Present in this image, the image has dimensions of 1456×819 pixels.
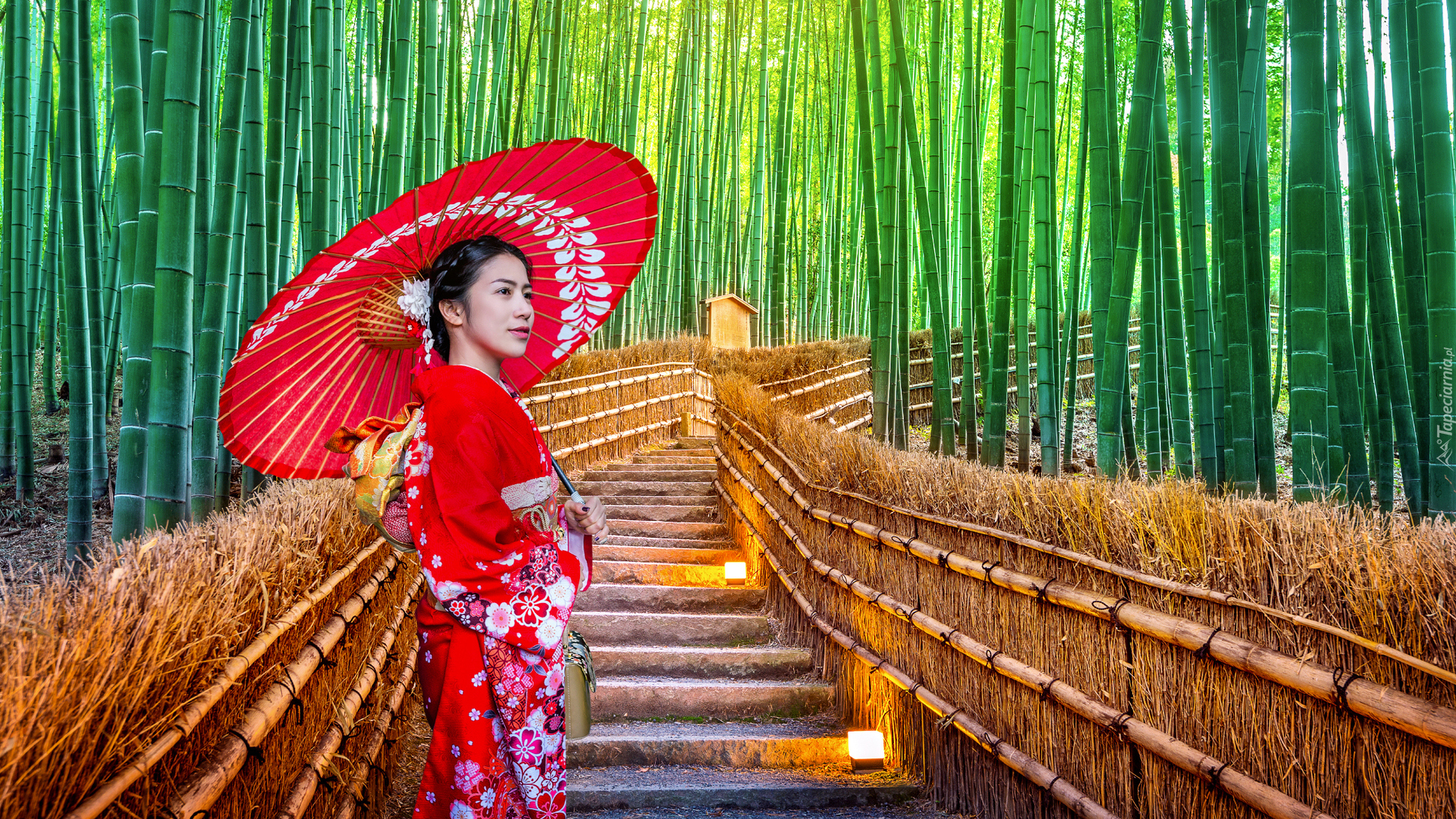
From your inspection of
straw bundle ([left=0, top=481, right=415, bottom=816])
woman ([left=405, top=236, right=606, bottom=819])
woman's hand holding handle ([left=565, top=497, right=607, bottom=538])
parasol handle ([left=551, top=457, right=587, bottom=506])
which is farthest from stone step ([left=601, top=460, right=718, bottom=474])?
woman ([left=405, top=236, right=606, bottom=819])

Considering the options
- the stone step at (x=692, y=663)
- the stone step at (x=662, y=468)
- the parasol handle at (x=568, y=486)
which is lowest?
the stone step at (x=692, y=663)

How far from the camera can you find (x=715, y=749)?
112 inches

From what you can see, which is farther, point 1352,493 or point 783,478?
point 783,478

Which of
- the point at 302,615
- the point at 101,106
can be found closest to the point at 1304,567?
the point at 302,615

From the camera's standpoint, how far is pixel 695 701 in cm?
313

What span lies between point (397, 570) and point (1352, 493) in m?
3.21

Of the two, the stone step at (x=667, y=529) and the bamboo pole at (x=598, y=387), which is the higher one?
the bamboo pole at (x=598, y=387)

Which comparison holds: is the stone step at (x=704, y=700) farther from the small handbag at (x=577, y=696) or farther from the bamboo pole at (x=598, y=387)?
the bamboo pole at (x=598, y=387)

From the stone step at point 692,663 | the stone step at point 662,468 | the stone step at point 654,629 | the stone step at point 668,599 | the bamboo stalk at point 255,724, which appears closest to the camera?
the bamboo stalk at point 255,724

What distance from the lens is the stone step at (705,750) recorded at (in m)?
2.82

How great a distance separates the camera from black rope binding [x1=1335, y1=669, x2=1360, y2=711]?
1343mm

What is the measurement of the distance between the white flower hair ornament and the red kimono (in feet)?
0.45

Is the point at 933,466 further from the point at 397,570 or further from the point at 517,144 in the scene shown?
the point at 517,144

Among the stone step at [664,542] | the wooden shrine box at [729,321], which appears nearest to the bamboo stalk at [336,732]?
the stone step at [664,542]
